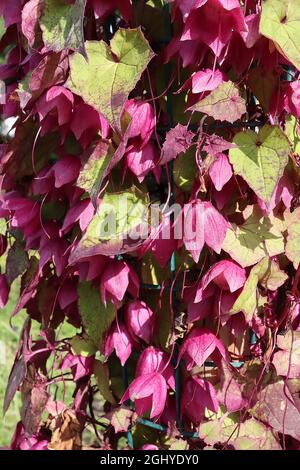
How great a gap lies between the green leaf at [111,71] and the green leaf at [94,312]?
325 millimetres

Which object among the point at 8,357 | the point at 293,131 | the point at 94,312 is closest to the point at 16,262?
the point at 94,312

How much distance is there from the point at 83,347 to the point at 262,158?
0.46 m

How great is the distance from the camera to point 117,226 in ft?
3.01

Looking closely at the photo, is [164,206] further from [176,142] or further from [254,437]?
[254,437]

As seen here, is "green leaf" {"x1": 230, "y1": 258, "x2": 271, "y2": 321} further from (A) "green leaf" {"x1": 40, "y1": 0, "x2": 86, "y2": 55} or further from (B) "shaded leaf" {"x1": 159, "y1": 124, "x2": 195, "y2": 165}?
(A) "green leaf" {"x1": 40, "y1": 0, "x2": 86, "y2": 55}

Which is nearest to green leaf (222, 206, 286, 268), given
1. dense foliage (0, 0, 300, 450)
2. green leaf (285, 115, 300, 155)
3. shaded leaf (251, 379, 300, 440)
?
dense foliage (0, 0, 300, 450)

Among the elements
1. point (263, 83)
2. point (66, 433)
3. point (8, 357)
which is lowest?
point (8, 357)

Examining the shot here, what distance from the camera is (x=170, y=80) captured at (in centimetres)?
100

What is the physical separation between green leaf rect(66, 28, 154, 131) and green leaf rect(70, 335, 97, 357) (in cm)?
43

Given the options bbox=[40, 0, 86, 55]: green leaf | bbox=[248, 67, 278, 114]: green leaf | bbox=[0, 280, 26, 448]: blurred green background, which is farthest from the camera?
bbox=[0, 280, 26, 448]: blurred green background

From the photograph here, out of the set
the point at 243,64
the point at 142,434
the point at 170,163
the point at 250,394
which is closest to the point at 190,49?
the point at 243,64

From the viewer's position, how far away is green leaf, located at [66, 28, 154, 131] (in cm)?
84

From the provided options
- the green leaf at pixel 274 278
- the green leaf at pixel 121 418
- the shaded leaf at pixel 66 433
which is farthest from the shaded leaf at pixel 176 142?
the shaded leaf at pixel 66 433

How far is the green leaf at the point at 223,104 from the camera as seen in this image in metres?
0.86
